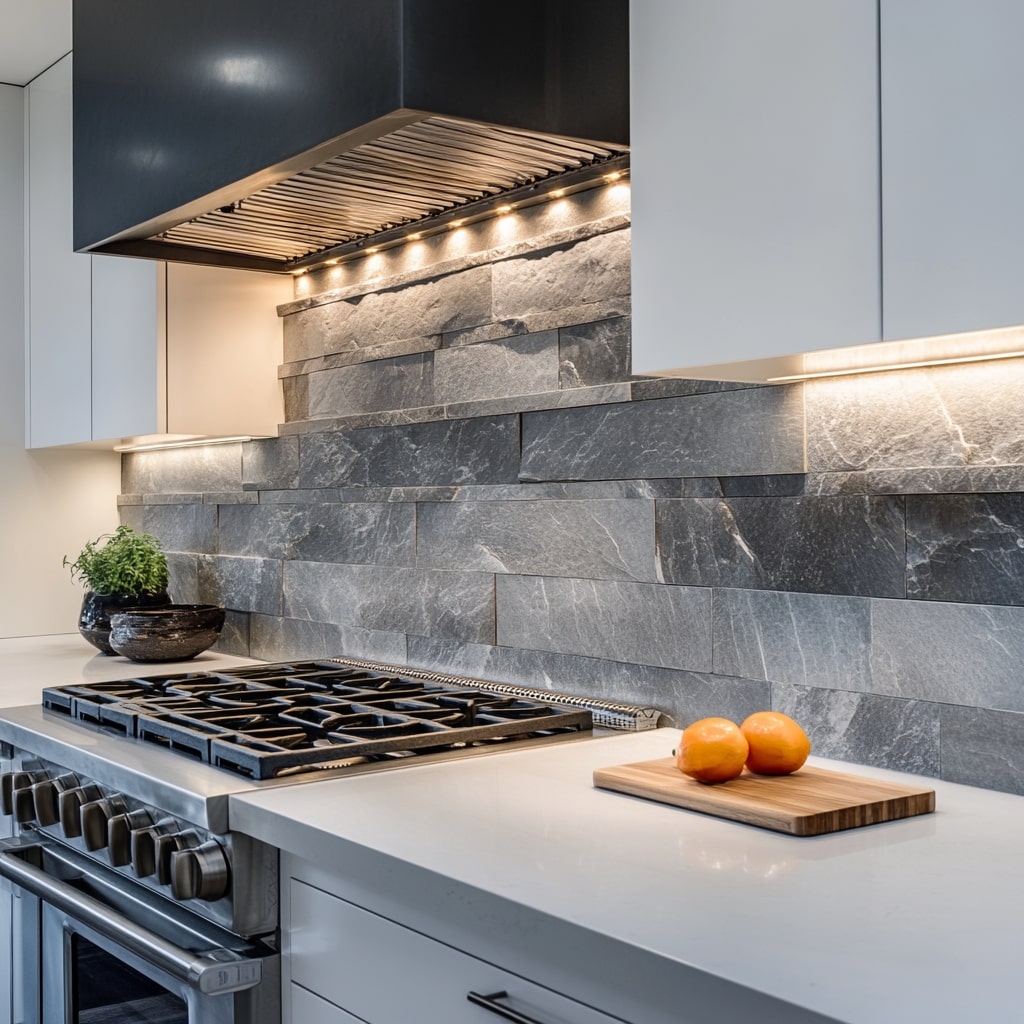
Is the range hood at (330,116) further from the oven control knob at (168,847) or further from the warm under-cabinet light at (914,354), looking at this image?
the oven control knob at (168,847)

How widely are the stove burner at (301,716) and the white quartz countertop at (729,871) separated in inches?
3.0

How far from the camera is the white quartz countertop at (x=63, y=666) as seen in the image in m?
2.47

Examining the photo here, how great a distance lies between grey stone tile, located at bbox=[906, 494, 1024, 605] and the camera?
146 cm

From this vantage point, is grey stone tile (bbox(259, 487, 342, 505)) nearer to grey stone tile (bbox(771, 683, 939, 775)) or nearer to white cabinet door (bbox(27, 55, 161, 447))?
white cabinet door (bbox(27, 55, 161, 447))

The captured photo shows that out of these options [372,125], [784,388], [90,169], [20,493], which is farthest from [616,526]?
[20,493]

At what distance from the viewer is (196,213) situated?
212 centimetres

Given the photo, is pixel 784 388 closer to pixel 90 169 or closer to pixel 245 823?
pixel 245 823

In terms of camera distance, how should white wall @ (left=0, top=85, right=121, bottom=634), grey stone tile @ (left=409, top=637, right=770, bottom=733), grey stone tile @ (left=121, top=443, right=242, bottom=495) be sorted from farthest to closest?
white wall @ (left=0, top=85, right=121, bottom=634) < grey stone tile @ (left=121, top=443, right=242, bottom=495) < grey stone tile @ (left=409, top=637, right=770, bottom=733)

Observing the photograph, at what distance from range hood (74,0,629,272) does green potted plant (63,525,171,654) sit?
2.75ft

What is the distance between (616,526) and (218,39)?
3.31ft

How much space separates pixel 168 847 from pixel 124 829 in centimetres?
13

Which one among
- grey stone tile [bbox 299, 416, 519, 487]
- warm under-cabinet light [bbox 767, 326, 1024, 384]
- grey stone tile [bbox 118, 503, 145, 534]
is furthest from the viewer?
grey stone tile [bbox 118, 503, 145, 534]

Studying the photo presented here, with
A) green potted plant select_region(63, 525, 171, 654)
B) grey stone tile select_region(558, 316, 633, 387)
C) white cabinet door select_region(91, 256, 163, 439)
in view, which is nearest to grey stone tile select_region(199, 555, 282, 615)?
green potted plant select_region(63, 525, 171, 654)

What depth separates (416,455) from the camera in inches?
95.7
